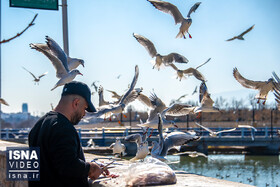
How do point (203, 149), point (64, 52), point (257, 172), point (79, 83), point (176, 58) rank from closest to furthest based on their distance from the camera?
point (79, 83)
point (64, 52)
point (176, 58)
point (257, 172)
point (203, 149)

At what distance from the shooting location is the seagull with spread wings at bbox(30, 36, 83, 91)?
5.32m

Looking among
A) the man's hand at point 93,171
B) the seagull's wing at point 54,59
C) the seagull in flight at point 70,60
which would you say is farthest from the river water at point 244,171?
the man's hand at point 93,171

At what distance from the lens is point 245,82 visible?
8055 mm

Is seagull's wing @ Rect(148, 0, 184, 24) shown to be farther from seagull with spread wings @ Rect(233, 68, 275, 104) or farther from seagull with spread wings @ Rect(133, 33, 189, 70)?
seagull with spread wings @ Rect(233, 68, 275, 104)

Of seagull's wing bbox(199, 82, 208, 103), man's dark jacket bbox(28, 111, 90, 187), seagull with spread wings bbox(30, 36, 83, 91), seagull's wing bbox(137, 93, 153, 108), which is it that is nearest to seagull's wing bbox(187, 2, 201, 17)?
seagull's wing bbox(199, 82, 208, 103)

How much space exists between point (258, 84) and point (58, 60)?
4177mm

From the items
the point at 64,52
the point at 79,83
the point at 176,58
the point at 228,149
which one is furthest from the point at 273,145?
the point at 79,83

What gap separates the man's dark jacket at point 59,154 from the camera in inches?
100.0

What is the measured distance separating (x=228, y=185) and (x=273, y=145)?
2549 cm

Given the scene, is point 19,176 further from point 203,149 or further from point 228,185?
point 203,149

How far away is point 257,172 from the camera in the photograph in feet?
61.2

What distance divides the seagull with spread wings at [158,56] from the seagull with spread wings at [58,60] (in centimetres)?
240

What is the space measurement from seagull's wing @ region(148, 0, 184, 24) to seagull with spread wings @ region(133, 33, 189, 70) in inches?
25.8

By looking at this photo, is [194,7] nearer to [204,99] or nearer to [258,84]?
[258,84]
